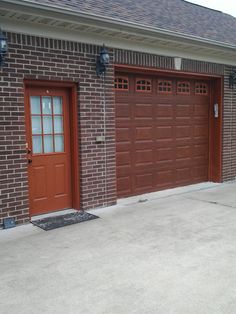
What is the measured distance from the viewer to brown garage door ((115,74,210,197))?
22.5 feet

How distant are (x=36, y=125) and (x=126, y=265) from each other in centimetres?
286

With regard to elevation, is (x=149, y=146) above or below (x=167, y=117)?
below

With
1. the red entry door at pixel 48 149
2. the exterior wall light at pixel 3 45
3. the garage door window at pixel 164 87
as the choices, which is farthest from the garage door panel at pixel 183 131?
the exterior wall light at pixel 3 45

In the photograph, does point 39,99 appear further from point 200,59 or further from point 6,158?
point 200,59

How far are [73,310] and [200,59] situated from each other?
6240 millimetres

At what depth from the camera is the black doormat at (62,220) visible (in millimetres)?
5223

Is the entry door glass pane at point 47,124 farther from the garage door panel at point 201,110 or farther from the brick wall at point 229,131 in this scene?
the brick wall at point 229,131

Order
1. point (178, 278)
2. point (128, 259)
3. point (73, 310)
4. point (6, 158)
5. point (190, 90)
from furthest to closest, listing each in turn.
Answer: point (190, 90), point (6, 158), point (128, 259), point (178, 278), point (73, 310)

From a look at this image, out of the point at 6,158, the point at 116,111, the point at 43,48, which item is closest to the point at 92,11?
the point at 43,48

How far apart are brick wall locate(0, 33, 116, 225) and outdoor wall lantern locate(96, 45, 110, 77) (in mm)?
85

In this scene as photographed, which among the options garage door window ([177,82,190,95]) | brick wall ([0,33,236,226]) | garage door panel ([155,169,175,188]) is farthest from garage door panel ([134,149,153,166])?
garage door window ([177,82,190,95])

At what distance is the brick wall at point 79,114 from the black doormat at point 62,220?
0.79 feet

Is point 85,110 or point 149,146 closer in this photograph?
point 85,110

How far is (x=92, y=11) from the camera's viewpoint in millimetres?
5559
